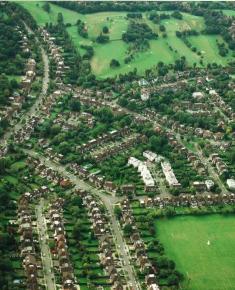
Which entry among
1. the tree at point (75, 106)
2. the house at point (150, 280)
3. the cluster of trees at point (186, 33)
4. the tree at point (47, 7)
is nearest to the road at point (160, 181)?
the house at point (150, 280)

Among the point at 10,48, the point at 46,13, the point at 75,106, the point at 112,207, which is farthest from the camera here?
the point at 46,13

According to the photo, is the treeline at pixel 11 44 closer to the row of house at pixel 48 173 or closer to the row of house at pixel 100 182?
the row of house at pixel 48 173

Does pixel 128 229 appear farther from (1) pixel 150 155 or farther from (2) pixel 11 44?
(2) pixel 11 44

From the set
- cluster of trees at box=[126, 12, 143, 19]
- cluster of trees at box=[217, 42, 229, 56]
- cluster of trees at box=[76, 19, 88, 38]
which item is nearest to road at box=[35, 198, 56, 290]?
cluster of trees at box=[76, 19, 88, 38]

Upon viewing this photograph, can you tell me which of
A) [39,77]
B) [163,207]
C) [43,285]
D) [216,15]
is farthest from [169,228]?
[216,15]

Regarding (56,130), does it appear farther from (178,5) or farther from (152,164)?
(178,5)

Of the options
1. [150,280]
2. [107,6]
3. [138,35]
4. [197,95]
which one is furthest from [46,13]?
[150,280]

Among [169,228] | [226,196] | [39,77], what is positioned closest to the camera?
[169,228]
